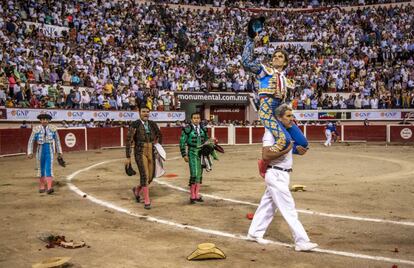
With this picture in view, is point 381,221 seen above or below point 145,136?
below

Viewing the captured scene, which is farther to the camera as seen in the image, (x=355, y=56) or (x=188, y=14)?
(x=188, y=14)

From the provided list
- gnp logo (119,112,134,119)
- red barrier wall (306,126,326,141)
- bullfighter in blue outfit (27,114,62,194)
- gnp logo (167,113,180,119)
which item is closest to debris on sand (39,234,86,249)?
bullfighter in blue outfit (27,114,62,194)

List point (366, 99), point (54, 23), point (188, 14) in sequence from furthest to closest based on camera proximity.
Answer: point (188, 14) < point (366, 99) < point (54, 23)

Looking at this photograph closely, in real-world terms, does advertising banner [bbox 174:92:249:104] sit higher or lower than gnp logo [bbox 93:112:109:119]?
higher

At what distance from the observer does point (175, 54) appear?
29.8 m

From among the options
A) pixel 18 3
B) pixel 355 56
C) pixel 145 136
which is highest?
pixel 18 3

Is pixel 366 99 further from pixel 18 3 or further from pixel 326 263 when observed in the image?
pixel 326 263

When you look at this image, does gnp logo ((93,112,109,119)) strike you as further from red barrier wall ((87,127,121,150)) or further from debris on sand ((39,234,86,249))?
debris on sand ((39,234,86,249))

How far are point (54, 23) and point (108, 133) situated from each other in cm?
701

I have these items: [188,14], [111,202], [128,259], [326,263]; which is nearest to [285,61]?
[326,263]

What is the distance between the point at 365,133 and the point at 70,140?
16.8 meters

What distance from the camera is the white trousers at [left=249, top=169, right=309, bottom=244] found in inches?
198

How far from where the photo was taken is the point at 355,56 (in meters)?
30.6

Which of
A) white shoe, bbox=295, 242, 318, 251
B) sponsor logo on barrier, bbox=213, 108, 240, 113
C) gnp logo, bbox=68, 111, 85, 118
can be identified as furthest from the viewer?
sponsor logo on barrier, bbox=213, 108, 240, 113
